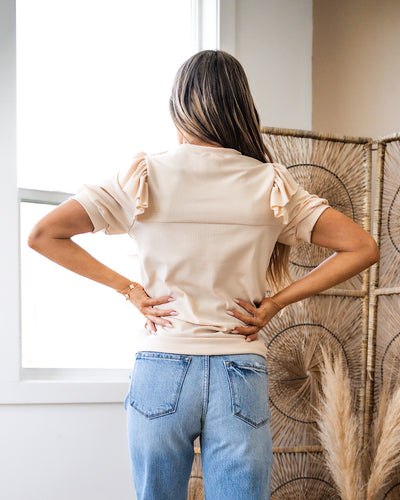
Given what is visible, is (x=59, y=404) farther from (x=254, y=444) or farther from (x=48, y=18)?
(x=48, y=18)

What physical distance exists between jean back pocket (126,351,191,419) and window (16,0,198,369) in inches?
42.5

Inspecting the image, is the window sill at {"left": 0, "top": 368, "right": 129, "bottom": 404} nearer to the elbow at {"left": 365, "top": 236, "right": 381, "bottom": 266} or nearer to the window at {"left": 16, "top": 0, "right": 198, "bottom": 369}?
the window at {"left": 16, "top": 0, "right": 198, "bottom": 369}

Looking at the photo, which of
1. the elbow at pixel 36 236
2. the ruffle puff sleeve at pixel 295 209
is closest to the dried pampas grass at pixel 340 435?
the ruffle puff sleeve at pixel 295 209

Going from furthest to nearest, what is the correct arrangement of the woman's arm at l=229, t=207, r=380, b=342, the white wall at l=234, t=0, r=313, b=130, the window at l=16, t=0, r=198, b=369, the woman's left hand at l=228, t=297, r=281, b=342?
the white wall at l=234, t=0, r=313, b=130 < the window at l=16, t=0, r=198, b=369 < the woman's arm at l=229, t=207, r=380, b=342 < the woman's left hand at l=228, t=297, r=281, b=342

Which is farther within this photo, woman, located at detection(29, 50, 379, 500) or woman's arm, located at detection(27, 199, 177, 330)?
woman's arm, located at detection(27, 199, 177, 330)

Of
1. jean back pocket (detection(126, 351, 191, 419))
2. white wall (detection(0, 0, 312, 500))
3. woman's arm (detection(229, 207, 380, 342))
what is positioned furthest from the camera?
white wall (detection(0, 0, 312, 500))

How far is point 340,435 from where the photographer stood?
7.04ft

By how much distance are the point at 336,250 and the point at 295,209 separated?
166mm

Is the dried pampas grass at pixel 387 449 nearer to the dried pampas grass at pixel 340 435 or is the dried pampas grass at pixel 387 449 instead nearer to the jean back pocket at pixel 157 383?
the dried pampas grass at pixel 340 435

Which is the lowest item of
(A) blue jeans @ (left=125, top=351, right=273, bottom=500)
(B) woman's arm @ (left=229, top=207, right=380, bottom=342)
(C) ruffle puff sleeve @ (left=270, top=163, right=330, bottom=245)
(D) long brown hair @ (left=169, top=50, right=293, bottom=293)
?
(A) blue jeans @ (left=125, top=351, right=273, bottom=500)

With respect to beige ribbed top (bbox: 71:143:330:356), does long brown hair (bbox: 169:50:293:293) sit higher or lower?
higher

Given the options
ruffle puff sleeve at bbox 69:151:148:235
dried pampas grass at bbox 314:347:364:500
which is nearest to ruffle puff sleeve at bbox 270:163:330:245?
ruffle puff sleeve at bbox 69:151:148:235

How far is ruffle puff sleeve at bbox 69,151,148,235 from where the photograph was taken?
4.18 ft

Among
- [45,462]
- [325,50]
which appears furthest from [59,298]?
[325,50]
